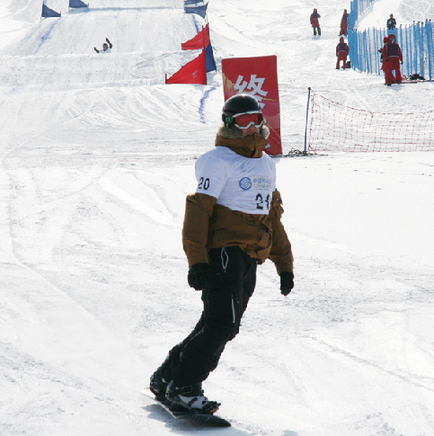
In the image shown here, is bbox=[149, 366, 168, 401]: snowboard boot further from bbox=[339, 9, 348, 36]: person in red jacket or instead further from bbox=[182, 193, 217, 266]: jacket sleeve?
bbox=[339, 9, 348, 36]: person in red jacket

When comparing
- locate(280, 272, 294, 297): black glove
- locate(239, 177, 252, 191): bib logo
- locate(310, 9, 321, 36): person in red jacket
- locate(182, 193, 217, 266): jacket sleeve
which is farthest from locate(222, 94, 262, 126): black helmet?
locate(310, 9, 321, 36): person in red jacket

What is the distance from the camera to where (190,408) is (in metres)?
2.49

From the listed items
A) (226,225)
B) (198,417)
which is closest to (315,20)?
(226,225)

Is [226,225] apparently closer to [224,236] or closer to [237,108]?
[224,236]

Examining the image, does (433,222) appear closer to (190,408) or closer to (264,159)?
(264,159)

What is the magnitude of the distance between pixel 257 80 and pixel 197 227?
8.35 m

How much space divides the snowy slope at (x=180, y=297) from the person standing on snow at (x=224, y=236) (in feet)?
0.92

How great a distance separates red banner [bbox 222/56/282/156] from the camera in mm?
10180

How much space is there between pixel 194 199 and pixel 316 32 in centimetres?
2961

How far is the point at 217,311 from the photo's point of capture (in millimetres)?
2402

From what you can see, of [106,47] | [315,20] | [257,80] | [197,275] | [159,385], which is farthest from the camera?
[315,20]

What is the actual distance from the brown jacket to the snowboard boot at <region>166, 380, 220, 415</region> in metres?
0.61

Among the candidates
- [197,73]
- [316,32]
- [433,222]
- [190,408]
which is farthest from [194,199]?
[316,32]

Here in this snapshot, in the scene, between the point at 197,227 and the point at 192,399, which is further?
the point at 192,399
